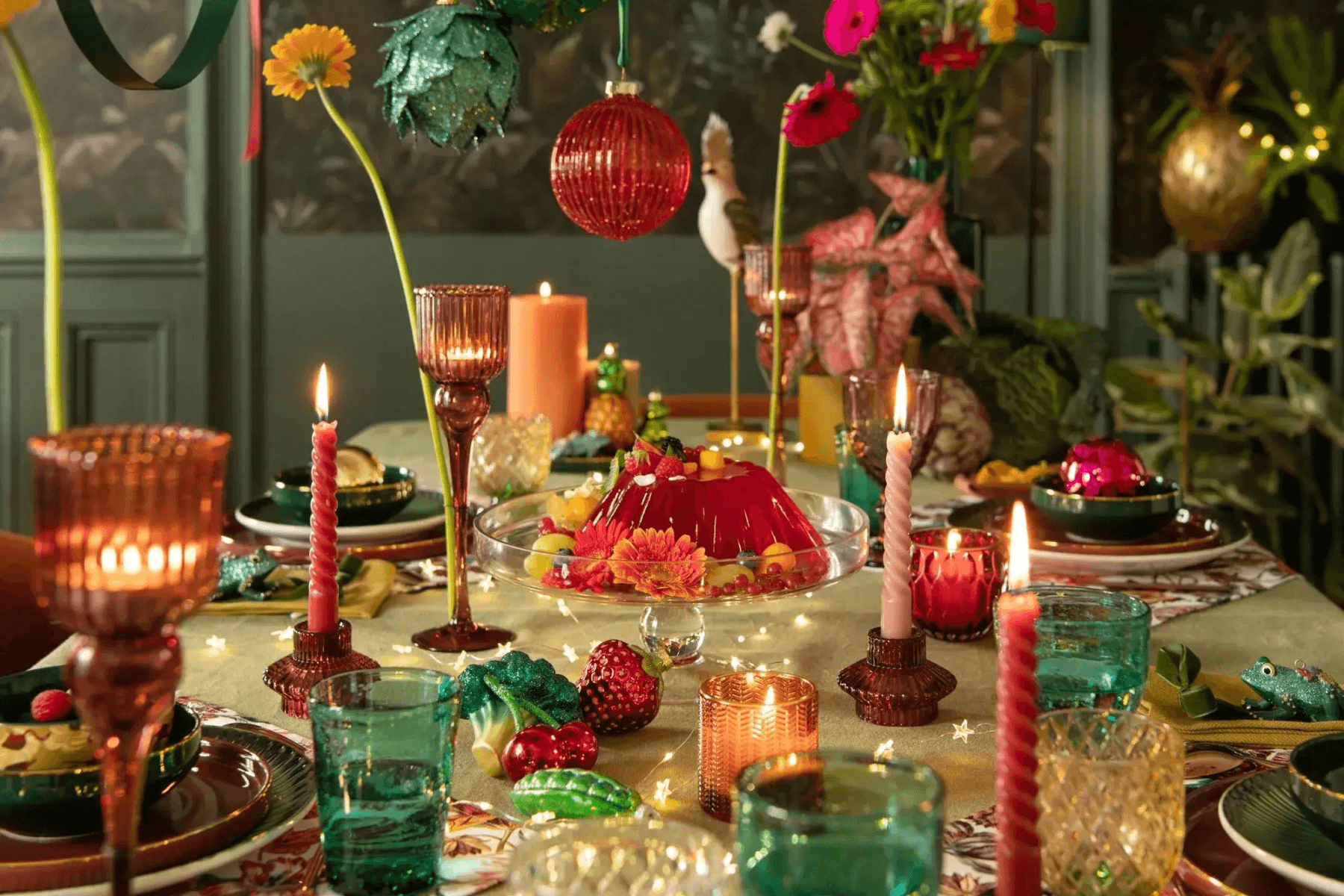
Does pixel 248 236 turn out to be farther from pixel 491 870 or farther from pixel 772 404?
pixel 491 870

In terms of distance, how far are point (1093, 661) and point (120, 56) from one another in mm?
833

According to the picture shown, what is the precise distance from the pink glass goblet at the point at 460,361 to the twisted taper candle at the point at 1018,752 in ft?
2.08

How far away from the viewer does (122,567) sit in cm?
59

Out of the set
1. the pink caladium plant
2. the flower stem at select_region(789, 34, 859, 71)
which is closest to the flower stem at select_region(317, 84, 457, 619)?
the pink caladium plant

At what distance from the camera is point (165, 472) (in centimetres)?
59

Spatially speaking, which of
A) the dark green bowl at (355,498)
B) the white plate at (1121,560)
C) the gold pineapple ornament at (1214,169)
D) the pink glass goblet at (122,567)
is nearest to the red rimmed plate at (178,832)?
the pink glass goblet at (122,567)

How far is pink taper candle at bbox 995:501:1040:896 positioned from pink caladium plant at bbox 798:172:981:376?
4.51 ft

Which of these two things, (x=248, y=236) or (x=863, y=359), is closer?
(x=863, y=359)

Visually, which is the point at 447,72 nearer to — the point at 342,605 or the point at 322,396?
the point at 322,396

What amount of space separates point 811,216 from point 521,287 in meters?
0.80

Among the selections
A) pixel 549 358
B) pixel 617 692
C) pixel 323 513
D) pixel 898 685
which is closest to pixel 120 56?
pixel 323 513

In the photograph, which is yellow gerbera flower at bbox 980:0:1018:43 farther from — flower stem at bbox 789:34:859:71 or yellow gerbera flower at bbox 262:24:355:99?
yellow gerbera flower at bbox 262:24:355:99

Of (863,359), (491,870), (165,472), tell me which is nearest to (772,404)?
(863,359)

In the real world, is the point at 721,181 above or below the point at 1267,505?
above
